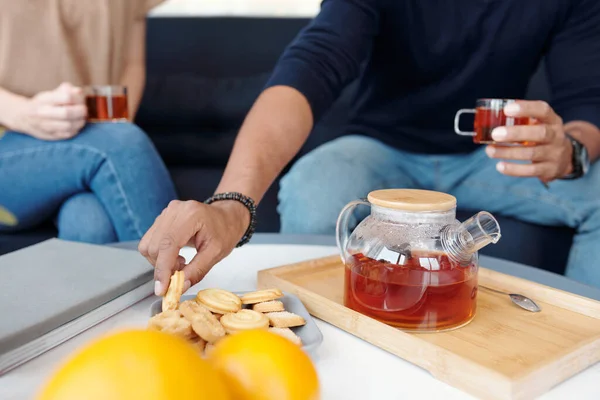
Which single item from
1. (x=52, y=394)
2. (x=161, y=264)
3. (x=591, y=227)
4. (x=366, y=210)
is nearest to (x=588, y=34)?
(x=591, y=227)

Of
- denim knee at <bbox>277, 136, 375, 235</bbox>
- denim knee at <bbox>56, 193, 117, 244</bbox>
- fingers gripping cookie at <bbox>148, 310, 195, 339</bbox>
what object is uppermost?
fingers gripping cookie at <bbox>148, 310, 195, 339</bbox>

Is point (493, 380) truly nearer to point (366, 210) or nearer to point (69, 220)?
point (366, 210)

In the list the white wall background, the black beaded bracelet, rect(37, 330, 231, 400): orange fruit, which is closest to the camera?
rect(37, 330, 231, 400): orange fruit

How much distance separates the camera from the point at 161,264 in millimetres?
701

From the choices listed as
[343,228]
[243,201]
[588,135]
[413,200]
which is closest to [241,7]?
[588,135]

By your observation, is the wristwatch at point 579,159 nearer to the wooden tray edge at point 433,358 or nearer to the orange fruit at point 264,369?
the wooden tray edge at point 433,358

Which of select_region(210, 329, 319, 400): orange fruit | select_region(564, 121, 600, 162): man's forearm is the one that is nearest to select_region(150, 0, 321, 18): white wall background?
select_region(564, 121, 600, 162): man's forearm

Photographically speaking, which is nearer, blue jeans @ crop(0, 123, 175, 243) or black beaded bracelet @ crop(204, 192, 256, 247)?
black beaded bracelet @ crop(204, 192, 256, 247)

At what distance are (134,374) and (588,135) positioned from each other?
1418 millimetres

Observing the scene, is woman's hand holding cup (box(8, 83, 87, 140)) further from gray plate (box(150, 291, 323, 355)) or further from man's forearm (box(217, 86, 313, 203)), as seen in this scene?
gray plate (box(150, 291, 323, 355))

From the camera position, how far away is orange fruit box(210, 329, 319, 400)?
368mm

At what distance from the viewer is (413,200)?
0.65 metres

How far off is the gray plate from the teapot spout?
19cm

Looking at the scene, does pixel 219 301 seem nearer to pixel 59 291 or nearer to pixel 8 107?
pixel 59 291
